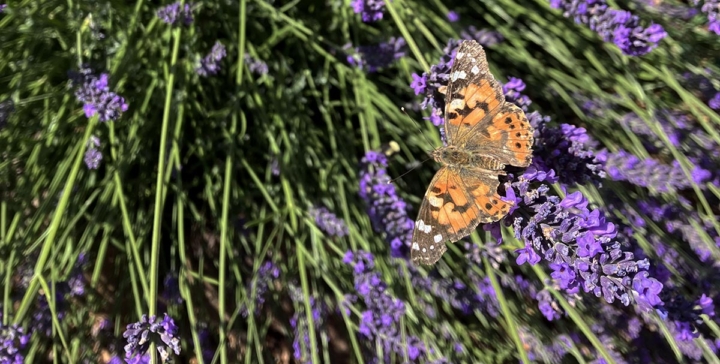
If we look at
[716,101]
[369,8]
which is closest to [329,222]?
[369,8]

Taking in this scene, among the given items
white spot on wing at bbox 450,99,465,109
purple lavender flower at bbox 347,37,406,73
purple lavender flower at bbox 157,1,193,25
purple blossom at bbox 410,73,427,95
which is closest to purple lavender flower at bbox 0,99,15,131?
purple lavender flower at bbox 157,1,193,25

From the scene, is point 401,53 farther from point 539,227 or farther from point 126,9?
point 126,9

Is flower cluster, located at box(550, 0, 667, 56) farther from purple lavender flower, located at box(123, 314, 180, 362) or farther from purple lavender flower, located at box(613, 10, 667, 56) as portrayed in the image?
purple lavender flower, located at box(123, 314, 180, 362)

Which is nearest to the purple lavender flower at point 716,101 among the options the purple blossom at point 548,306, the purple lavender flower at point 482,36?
the purple lavender flower at point 482,36

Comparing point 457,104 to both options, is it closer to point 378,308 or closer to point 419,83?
point 419,83

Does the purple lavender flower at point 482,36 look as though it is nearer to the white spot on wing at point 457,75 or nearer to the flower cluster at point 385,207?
the flower cluster at point 385,207

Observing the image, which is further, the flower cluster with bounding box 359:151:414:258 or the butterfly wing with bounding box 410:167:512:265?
the flower cluster with bounding box 359:151:414:258

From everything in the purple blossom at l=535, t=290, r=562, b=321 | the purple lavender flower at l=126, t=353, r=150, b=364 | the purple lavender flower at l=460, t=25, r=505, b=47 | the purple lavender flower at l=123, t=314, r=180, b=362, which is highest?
the purple lavender flower at l=460, t=25, r=505, b=47

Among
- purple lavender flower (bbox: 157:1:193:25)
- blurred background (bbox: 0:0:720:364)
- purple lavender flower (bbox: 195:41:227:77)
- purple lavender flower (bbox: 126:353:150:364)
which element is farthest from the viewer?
purple lavender flower (bbox: 195:41:227:77)
